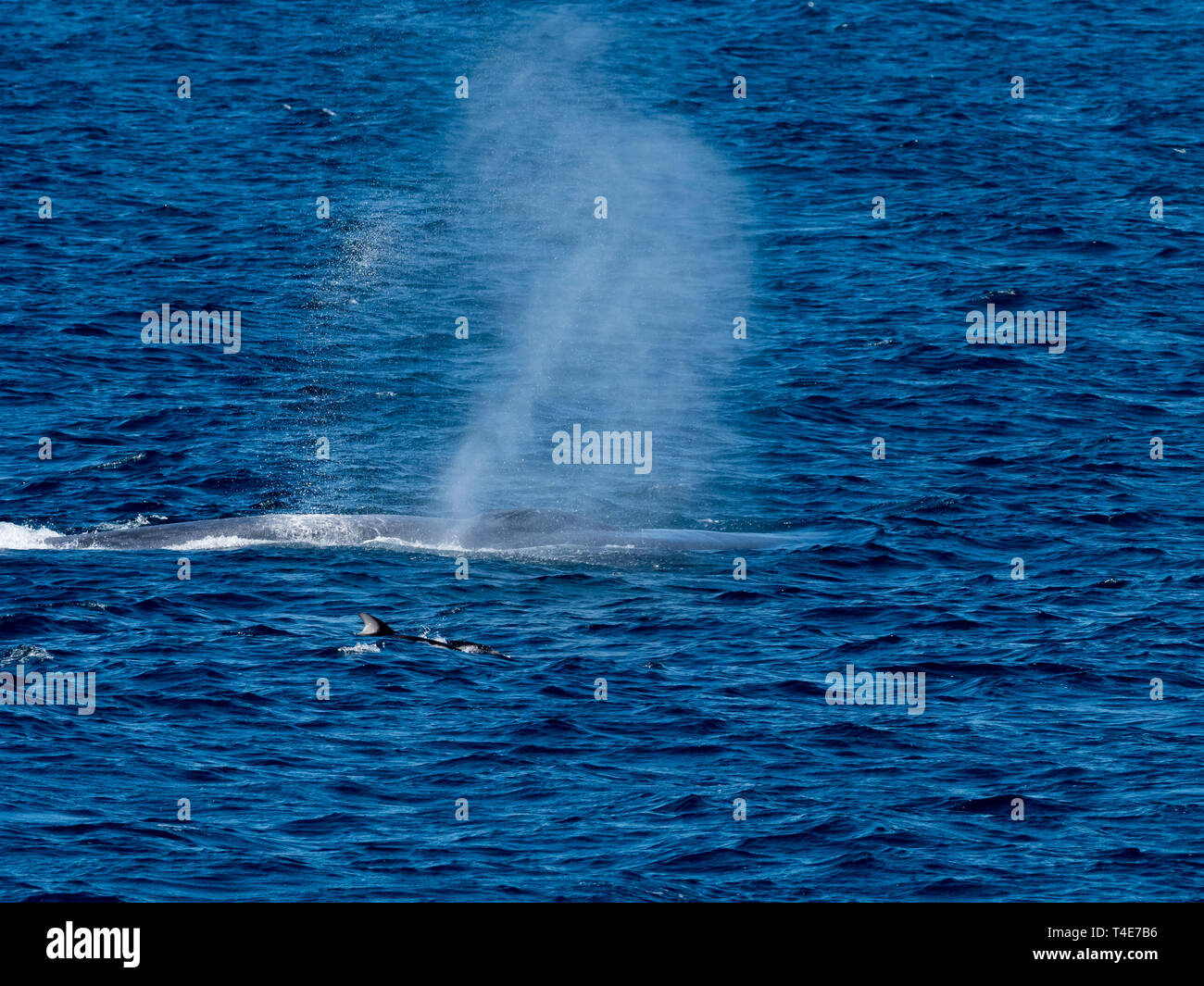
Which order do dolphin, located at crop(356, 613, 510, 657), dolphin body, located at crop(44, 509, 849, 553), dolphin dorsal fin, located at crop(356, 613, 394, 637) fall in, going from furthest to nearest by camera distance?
dolphin body, located at crop(44, 509, 849, 553) < dolphin, located at crop(356, 613, 510, 657) < dolphin dorsal fin, located at crop(356, 613, 394, 637)

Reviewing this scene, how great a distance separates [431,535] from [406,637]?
14170 mm

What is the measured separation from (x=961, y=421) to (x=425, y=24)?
68.3 meters

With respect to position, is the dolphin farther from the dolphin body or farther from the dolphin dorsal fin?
the dolphin body

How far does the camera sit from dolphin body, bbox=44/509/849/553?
45156mm

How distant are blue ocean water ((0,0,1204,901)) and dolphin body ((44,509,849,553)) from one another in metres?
0.75

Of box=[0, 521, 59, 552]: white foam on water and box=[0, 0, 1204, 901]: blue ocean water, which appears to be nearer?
box=[0, 0, 1204, 901]: blue ocean water

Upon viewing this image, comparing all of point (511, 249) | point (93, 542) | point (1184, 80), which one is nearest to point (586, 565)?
point (93, 542)

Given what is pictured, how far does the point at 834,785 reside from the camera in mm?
31156

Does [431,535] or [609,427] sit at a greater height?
[609,427]

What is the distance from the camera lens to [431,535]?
149ft

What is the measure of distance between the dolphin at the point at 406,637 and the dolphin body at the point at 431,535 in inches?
306

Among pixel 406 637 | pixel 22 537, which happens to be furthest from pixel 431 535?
pixel 406 637

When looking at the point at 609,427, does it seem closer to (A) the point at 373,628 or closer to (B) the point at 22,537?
(B) the point at 22,537

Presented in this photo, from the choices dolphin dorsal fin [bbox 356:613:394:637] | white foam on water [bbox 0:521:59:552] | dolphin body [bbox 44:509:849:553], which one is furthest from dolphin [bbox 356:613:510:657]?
white foam on water [bbox 0:521:59:552]
